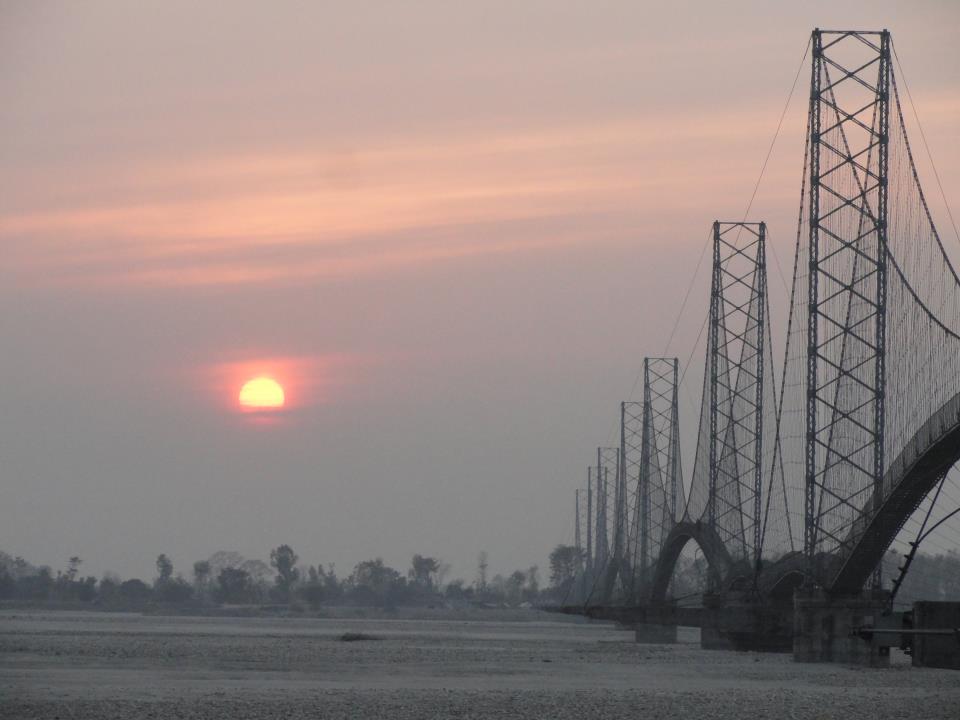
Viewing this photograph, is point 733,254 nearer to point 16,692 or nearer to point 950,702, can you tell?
point 950,702

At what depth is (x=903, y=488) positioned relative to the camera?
2122 inches

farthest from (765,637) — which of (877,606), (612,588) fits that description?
(612,588)

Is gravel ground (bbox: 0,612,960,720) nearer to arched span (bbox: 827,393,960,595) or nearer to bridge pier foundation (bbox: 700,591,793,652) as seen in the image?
arched span (bbox: 827,393,960,595)

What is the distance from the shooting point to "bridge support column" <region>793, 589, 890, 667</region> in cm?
5756

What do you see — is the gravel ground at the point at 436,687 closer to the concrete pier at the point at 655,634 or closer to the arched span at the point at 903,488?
the arched span at the point at 903,488

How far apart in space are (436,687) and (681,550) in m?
75.7

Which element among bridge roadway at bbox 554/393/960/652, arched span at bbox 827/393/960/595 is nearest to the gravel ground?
arched span at bbox 827/393/960/595

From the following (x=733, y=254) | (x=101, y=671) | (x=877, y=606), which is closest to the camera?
(x=101, y=671)

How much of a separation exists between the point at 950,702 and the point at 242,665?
74.9 feet

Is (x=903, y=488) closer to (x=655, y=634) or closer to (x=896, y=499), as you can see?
(x=896, y=499)

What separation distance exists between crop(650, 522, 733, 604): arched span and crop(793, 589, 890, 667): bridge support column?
29.5 meters

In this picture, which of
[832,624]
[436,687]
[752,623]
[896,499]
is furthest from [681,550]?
[436,687]

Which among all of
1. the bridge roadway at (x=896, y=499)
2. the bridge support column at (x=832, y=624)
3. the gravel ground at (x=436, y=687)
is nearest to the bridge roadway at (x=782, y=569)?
the bridge roadway at (x=896, y=499)

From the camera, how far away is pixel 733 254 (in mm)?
89500
